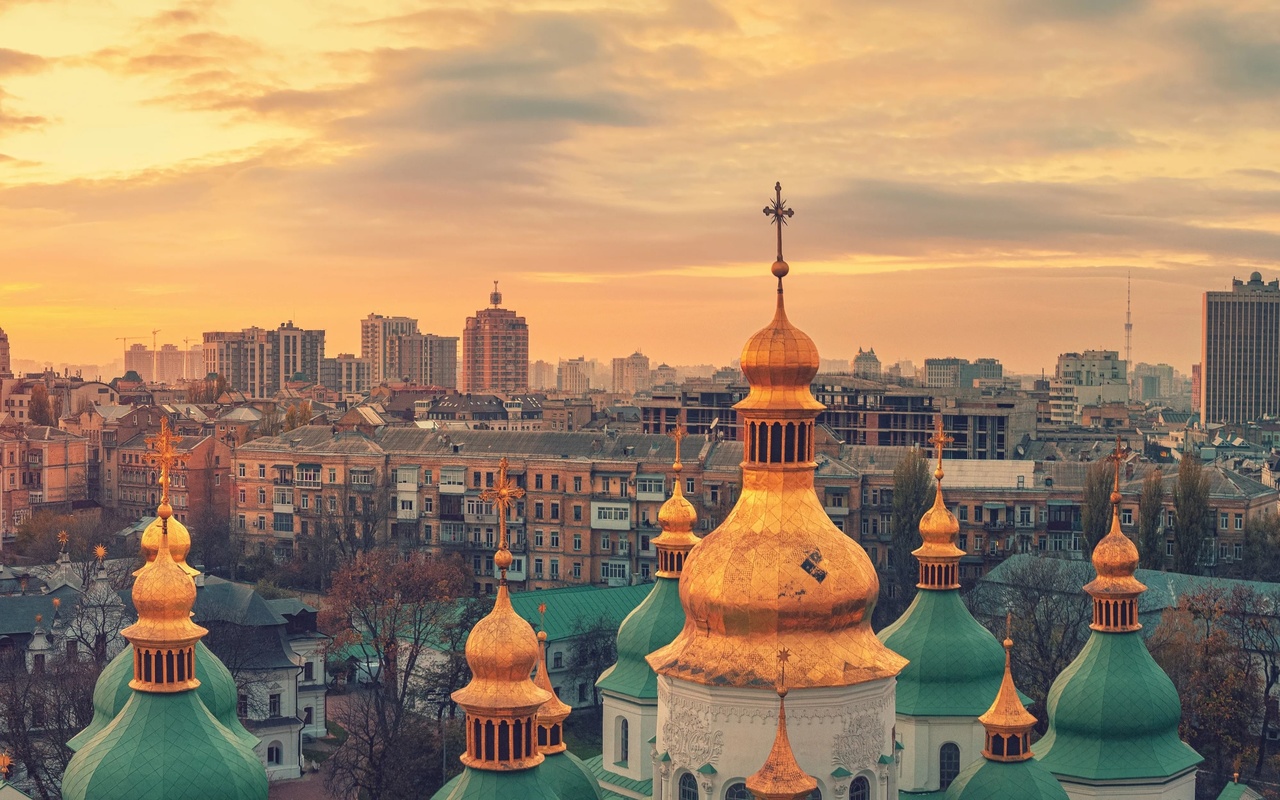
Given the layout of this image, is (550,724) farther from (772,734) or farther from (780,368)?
(780,368)

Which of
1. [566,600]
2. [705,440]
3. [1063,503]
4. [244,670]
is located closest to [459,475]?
[705,440]

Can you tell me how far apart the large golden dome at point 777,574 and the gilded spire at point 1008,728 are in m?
3.66

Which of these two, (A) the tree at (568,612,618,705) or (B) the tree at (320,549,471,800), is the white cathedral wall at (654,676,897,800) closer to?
(B) the tree at (320,549,471,800)

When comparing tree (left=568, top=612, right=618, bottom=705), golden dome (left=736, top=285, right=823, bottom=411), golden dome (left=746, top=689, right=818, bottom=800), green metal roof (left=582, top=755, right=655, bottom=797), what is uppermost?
golden dome (left=736, top=285, right=823, bottom=411)

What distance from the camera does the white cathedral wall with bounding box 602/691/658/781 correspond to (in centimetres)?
3334

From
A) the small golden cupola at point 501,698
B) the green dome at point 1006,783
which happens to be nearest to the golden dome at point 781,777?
the small golden cupola at point 501,698

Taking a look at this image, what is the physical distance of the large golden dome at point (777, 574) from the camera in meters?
24.7

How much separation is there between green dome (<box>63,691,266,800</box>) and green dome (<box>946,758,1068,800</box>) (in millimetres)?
12242

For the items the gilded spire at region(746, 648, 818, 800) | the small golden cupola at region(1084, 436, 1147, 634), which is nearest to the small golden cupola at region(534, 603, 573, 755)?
the gilded spire at region(746, 648, 818, 800)

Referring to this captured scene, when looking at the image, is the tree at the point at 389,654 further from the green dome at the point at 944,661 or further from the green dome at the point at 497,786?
the green dome at the point at 497,786

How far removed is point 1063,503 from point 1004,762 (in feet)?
174

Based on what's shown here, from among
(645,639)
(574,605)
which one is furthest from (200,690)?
(574,605)

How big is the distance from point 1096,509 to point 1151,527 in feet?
9.20

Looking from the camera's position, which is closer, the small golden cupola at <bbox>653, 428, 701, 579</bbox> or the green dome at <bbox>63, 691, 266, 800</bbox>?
the green dome at <bbox>63, 691, 266, 800</bbox>
